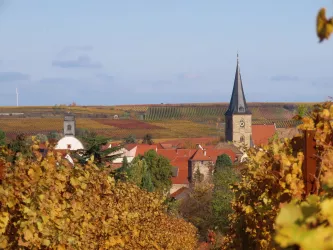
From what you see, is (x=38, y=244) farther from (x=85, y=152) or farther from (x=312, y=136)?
(x=85, y=152)

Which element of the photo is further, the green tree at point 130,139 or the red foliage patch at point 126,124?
the red foliage patch at point 126,124

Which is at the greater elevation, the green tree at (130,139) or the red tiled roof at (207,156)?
the red tiled roof at (207,156)

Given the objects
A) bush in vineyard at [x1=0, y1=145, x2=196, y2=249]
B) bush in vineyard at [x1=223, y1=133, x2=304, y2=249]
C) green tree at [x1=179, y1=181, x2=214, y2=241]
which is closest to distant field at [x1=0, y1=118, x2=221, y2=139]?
green tree at [x1=179, y1=181, x2=214, y2=241]

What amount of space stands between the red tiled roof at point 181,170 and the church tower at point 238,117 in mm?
14555

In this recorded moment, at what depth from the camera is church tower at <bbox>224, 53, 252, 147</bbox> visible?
112706 millimetres

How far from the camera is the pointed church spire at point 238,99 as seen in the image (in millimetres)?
108438

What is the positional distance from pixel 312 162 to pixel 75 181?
4659mm

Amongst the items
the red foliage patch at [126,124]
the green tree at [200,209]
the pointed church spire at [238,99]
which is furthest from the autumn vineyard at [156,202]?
the red foliage patch at [126,124]

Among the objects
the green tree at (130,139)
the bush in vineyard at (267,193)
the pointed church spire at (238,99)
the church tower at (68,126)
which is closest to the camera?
the bush in vineyard at (267,193)

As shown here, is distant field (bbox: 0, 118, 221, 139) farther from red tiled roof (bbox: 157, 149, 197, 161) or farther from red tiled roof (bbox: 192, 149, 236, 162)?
red tiled roof (bbox: 192, 149, 236, 162)

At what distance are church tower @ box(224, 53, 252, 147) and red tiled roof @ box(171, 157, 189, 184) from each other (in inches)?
573

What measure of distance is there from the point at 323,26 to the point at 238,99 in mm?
114123

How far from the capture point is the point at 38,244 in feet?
25.5

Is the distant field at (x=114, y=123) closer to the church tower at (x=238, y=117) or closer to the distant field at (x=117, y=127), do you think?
the distant field at (x=117, y=127)
